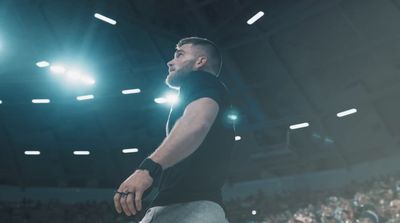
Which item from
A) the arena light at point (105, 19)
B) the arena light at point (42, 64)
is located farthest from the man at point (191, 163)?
the arena light at point (42, 64)

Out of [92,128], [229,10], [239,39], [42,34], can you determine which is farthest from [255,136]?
[42,34]

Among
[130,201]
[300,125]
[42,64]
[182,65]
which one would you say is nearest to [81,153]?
[42,64]

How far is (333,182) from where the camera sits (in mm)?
13797

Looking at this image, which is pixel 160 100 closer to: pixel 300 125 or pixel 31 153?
pixel 300 125

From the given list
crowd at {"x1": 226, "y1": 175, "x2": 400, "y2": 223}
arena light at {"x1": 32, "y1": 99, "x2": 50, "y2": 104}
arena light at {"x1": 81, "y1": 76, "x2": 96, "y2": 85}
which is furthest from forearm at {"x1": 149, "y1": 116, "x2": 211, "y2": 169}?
arena light at {"x1": 32, "y1": 99, "x2": 50, "y2": 104}

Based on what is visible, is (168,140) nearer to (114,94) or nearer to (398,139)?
(398,139)

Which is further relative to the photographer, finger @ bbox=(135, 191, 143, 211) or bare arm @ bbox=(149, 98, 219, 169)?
bare arm @ bbox=(149, 98, 219, 169)

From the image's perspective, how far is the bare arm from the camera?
1.69m

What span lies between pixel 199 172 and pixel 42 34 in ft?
44.8

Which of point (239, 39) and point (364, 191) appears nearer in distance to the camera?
point (364, 191)

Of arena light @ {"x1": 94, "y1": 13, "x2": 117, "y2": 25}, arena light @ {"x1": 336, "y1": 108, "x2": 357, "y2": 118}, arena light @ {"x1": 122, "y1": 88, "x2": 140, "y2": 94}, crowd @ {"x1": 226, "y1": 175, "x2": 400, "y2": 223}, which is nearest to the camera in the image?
crowd @ {"x1": 226, "y1": 175, "x2": 400, "y2": 223}

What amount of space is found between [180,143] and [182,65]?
596 mm

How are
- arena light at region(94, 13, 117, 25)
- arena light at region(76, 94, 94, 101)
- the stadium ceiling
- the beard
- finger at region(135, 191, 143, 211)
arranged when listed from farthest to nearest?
arena light at region(76, 94, 94, 101) → arena light at region(94, 13, 117, 25) → the stadium ceiling → the beard → finger at region(135, 191, 143, 211)

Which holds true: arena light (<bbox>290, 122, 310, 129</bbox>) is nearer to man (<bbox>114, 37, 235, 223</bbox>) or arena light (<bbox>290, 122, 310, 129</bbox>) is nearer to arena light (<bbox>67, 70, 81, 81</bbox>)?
arena light (<bbox>67, 70, 81, 81</bbox>)
